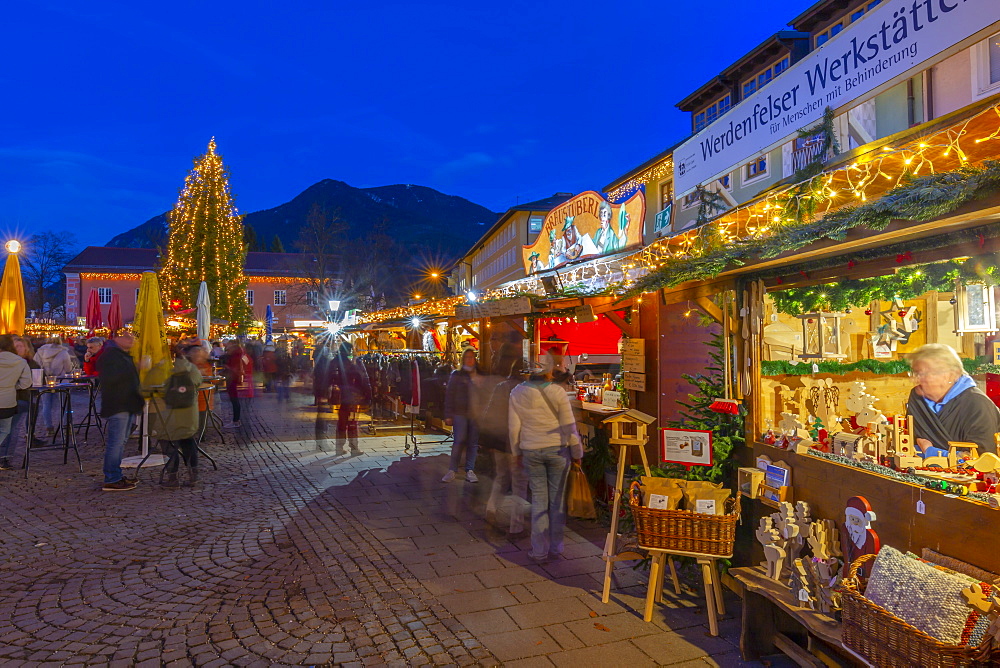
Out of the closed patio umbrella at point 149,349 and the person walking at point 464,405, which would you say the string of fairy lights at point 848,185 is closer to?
the person walking at point 464,405

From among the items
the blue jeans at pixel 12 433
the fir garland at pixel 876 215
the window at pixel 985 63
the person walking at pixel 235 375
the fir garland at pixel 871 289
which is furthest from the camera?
the person walking at pixel 235 375

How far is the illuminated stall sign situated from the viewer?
8203mm

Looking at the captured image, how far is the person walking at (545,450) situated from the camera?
5.23 meters

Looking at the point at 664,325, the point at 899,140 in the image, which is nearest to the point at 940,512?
the point at 899,140

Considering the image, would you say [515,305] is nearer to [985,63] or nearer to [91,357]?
[985,63]

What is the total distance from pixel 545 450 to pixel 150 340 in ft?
21.0

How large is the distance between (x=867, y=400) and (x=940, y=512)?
90.2 inches

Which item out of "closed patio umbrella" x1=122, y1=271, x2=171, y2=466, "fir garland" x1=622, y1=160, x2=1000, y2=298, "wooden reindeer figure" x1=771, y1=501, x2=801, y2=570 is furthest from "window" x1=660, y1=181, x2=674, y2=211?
"wooden reindeer figure" x1=771, y1=501, x2=801, y2=570

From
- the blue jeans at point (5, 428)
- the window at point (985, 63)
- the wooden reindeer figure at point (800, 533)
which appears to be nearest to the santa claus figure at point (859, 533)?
the wooden reindeer figure at point (800, 533)

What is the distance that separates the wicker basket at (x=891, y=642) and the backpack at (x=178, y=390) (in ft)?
24.2

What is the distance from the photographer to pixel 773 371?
5027mm

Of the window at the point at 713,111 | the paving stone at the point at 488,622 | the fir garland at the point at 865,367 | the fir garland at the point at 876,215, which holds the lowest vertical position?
the paving stone at the point at 488,622

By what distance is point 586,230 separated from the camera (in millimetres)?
9516

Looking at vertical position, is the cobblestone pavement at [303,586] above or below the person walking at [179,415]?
below
